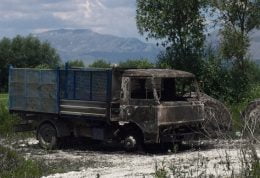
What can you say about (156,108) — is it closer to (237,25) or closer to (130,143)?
(130,143)

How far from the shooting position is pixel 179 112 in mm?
16297

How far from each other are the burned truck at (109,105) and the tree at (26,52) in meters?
57.0

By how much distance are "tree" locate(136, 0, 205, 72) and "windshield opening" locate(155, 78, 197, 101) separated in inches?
288

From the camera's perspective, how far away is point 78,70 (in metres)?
17.2

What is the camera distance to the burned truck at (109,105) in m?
16.1

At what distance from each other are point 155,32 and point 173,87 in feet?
25.9

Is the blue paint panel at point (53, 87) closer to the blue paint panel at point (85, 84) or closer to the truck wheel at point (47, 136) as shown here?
the blue paint panel at point (85, 84)

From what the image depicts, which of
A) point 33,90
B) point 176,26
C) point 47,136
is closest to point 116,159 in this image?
point 47,136

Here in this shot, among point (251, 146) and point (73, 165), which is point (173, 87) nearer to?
point (73, 165)

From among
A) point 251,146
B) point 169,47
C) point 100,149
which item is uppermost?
point 169,47

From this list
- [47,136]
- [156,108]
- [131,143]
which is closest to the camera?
[156,108]

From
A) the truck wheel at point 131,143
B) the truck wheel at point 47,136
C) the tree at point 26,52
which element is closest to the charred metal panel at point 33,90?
the truck wheel at point 47,136

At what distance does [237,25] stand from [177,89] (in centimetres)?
856

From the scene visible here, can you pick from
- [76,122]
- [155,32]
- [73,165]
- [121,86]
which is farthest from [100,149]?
[155,32]
